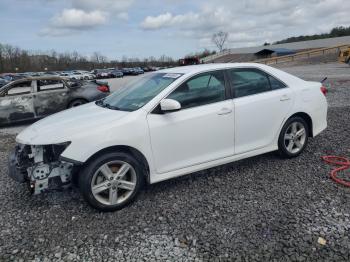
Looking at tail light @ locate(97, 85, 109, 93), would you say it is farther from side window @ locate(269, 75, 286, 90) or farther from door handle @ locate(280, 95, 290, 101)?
door handle @ locate(280, 95, 290, 101)

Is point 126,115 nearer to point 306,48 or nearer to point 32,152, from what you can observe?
point 32,152

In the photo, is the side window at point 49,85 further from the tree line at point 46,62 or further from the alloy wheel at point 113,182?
the tree line at point 46,62

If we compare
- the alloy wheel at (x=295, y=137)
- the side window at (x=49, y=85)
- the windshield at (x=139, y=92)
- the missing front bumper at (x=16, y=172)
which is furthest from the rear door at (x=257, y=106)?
the side window at (x=49, y=85)

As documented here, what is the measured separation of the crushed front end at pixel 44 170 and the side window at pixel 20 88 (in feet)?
19.3

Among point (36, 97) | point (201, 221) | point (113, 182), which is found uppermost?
point (36, 97)

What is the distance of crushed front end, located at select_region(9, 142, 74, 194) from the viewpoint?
328 cm

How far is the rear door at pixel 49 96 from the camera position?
28.5ft

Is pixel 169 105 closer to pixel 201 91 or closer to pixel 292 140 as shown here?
pixel 201 91

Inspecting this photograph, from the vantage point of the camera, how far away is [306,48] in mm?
62969

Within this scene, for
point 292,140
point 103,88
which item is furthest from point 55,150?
point 103,88

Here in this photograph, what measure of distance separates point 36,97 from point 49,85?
561 mm

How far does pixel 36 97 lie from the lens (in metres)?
8.63

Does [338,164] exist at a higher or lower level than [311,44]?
lower

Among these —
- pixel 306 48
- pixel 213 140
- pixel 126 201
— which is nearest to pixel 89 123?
pixel 126 201
